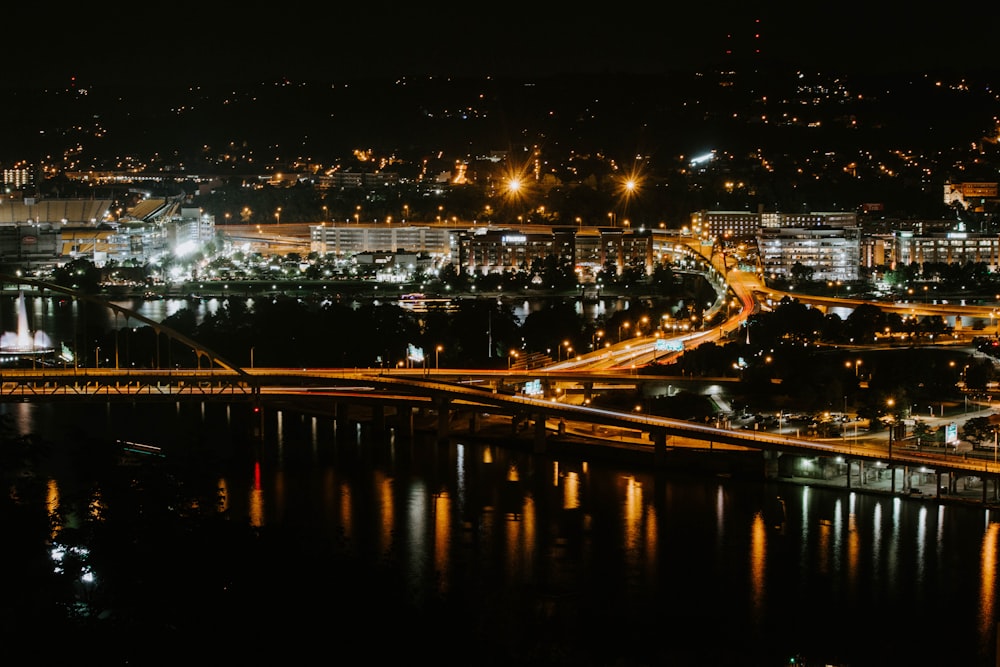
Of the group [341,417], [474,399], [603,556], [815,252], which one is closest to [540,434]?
[474,399]

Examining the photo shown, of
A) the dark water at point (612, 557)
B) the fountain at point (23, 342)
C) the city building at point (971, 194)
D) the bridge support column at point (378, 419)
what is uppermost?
the city building at point (971, 194)

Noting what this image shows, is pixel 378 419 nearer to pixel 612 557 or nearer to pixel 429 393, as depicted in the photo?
pixel 429 393

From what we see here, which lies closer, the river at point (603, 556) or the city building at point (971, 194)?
the river at point (603, 556)

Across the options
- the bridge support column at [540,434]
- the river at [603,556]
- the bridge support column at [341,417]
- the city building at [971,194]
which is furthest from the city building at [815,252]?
the river at [603,556]

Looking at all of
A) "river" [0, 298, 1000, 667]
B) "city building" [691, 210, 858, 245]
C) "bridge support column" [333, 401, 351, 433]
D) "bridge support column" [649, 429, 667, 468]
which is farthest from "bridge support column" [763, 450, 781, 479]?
"city building" [691, 210, 858, 245]

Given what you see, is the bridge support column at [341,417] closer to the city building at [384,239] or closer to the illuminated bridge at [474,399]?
the illuminated bridge at [474,399]
